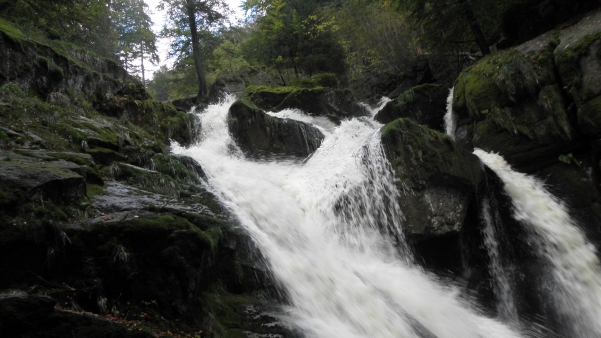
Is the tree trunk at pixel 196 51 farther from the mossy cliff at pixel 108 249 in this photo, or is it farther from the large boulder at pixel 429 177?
the large boulder at pixel 429 177

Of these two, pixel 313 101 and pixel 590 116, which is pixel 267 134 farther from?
pixel 590 116

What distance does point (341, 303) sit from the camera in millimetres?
5602

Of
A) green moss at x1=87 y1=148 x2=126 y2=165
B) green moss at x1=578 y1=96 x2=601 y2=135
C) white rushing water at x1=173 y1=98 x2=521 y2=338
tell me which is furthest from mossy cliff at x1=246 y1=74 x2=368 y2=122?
green moss at x1=87 y1=148 x2=126 y2=165

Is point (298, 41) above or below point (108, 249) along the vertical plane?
above

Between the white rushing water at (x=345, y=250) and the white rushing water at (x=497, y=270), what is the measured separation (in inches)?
27.3

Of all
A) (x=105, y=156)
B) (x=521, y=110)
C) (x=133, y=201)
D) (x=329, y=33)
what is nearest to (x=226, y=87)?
(x=329, y=33)

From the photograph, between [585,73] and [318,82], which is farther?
[318,82]

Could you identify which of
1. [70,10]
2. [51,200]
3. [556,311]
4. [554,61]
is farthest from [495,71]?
[70,10]

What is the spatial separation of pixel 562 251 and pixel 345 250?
4.91m

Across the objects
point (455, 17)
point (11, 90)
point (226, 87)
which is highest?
point (455, 17)

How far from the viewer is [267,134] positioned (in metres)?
13.2

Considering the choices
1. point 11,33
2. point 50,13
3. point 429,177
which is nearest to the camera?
point 429,177

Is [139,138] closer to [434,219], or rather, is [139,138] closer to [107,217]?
[107,217]

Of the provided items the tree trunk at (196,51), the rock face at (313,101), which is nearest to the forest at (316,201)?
the rock face at (313,101)
